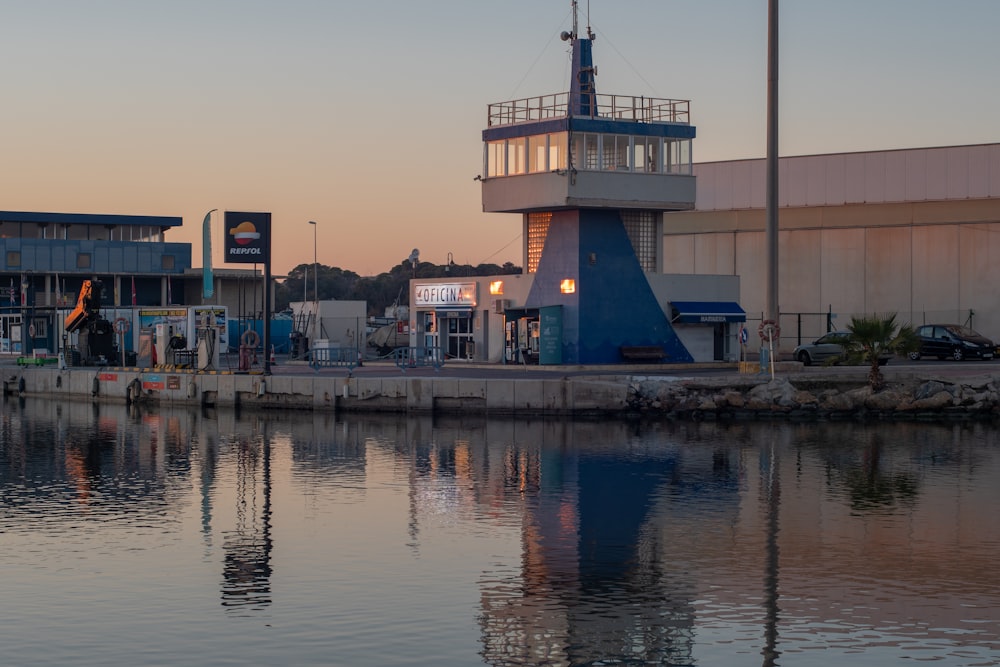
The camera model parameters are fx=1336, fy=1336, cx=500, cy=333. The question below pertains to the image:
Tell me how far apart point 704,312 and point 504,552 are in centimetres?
3364

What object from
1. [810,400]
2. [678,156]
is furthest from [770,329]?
[678,156]

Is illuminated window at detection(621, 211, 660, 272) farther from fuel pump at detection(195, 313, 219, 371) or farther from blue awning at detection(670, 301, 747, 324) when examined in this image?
fuel pump at detection(195, 313, 219, 371)

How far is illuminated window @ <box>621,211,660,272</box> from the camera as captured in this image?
5241 centimetres

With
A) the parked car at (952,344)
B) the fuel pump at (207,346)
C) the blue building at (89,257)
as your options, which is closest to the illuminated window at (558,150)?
the fuel pump at (207,346)

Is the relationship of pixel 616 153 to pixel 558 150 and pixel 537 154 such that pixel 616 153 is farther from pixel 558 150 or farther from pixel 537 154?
pixel 537 154

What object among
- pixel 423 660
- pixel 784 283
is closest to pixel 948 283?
pixel 784 283

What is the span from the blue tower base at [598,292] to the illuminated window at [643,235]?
42 cm

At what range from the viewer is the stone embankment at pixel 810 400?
42.5 meters

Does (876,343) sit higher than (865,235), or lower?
lower

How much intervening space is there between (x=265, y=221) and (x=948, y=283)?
3318 cm

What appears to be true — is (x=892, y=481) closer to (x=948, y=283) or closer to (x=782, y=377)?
(x=782, y=377)

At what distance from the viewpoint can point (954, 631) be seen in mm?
15102

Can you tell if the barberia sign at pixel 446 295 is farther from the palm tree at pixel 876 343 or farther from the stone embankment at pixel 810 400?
the palm tree at pixel 876 343

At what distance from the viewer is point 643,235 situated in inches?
2078
